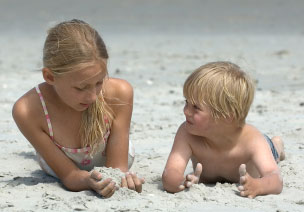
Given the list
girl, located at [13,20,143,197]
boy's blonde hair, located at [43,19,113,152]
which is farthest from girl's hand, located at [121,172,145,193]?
boy's blonde hair, located at [43,19,113,152]

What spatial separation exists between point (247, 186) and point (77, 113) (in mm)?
964

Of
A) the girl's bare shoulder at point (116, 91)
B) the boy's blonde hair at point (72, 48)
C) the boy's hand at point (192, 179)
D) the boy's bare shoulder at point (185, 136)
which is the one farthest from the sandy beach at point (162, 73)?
the girl's bare shoulder at point (116, 91)

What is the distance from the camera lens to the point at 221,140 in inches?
127

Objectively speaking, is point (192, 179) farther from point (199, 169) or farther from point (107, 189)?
point (107, 189)

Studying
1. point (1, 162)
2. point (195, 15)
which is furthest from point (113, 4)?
point (1, 162)

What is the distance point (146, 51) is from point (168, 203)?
665 cm

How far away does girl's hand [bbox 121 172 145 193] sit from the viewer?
3025mm

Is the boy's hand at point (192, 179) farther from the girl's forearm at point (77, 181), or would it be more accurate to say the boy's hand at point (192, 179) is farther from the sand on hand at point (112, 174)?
the girl's forearm at point (77, 181)

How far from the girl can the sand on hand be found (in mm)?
57

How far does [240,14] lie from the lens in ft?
46.4

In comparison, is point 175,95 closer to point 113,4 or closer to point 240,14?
point 240,14

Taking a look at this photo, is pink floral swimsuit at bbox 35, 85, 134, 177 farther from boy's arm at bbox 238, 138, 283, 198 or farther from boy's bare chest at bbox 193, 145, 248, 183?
boy's arm at bbox 238, 138, 283, 198

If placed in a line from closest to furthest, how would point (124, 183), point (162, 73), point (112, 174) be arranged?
point (124, 183), point (112, 174), point (162, 73)

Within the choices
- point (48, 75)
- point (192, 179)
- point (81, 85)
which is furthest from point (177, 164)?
point (48, 75)
